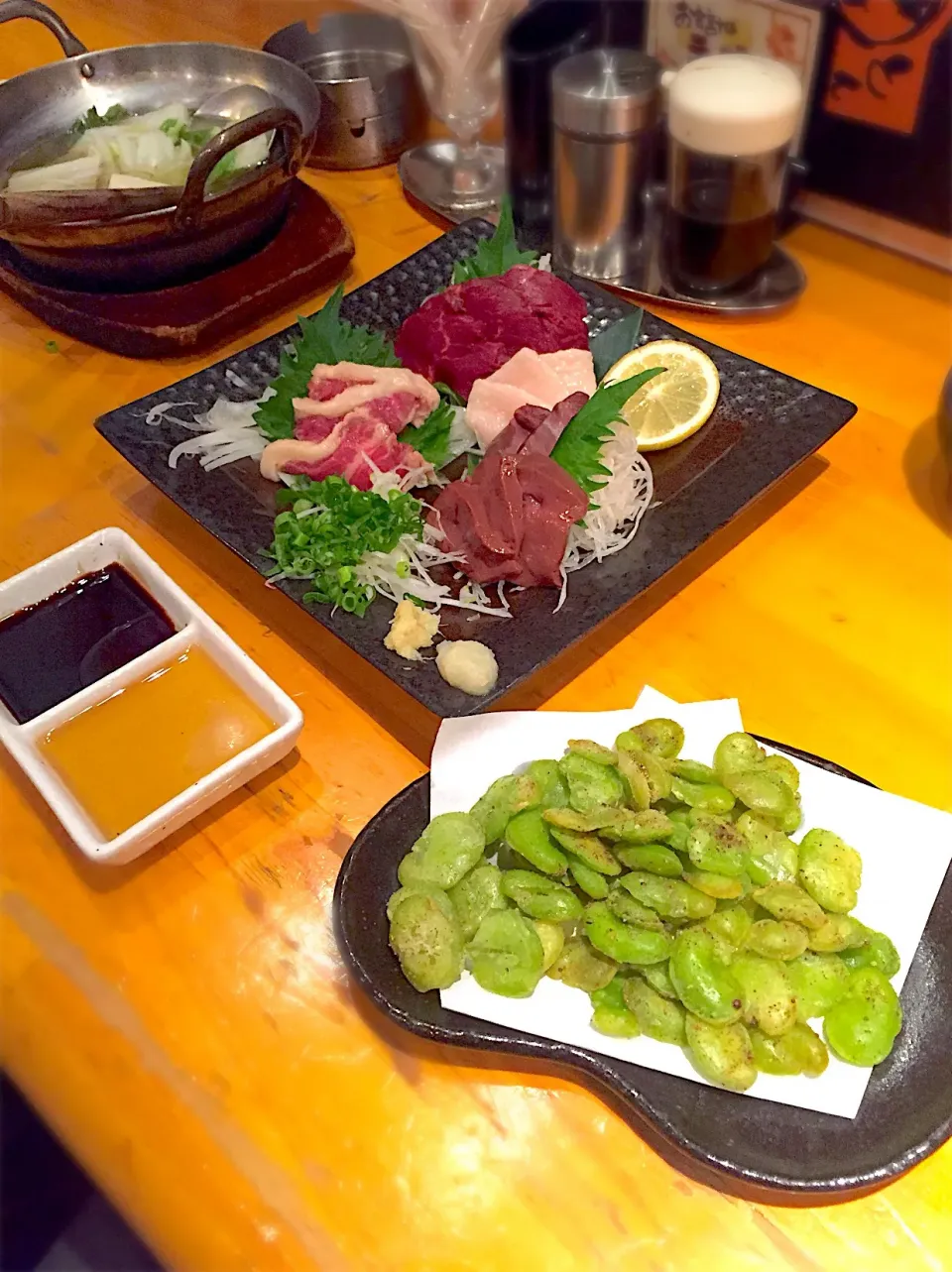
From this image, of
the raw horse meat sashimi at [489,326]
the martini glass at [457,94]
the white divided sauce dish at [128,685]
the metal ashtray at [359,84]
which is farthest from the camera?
the metal ashtray at [359,84]

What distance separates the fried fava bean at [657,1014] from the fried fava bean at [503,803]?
0.71 feet

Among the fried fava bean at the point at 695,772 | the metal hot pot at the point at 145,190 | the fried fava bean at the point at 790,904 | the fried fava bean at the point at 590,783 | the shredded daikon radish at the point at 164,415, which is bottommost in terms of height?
the fried fava bean at the point at 790,904

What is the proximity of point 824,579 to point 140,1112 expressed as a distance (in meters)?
1.14

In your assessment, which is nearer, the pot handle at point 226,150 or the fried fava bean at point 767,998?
the fried fava bean at point 767,998

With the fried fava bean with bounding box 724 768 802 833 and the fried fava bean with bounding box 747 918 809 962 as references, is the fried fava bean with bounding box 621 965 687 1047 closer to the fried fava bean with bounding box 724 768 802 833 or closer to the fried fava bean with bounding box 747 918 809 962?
the fried fava bean with bounding box 747 918 809 962

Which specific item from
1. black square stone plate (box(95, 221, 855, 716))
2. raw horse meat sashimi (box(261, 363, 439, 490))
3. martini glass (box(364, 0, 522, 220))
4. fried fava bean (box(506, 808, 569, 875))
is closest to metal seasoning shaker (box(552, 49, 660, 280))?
black square stone plate (box(95, 221, 855, 716))

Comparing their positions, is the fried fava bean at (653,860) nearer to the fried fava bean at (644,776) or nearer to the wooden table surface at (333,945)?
the fried fava bean at (644,776)

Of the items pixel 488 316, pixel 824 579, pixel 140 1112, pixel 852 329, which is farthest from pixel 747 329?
pixel 140 1112

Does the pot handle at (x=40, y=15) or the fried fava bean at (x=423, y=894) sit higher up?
the pot handle at (x=40, y=15)

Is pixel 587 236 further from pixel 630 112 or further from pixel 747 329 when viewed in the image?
pixel 747 329

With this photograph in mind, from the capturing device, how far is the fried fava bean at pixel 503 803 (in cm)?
105

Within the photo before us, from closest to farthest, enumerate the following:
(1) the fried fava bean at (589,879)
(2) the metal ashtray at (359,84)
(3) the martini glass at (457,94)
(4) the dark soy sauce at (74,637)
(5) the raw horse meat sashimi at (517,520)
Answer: (1) the fried fava bean at (589,879) → (4) the dark soy sauce at (74,637) → (5) the raw horse meat sashimi at (517,520) → (3) the martini glass at (457,94) → (2) the metal ashtray at (359,84)

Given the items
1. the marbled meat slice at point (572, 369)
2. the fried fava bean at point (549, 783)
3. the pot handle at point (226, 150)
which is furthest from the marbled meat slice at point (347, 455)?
the fried fava bean at point (549, 783)

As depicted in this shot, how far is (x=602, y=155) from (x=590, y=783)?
1382mm
